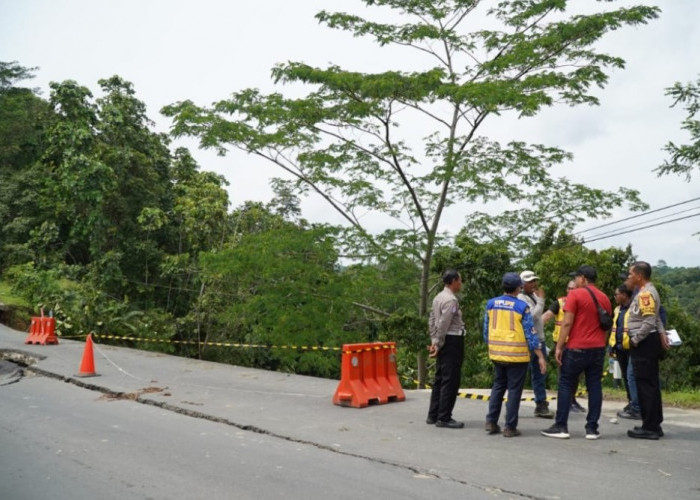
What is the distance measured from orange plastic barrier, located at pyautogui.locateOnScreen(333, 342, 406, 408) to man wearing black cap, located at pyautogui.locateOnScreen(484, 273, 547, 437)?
7.81 feet

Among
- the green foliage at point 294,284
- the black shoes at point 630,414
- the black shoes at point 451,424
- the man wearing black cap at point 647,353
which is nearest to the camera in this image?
the man wearing black cap at point 647,353

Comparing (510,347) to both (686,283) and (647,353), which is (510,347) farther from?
(686,283)

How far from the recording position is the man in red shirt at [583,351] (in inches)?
270

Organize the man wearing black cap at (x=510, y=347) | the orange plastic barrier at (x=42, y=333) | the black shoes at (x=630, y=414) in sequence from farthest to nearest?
the orange plastic barrier at (x=42, y=333)
the black shoes at (x=630, y=414)
the man wearing black cap at (x=510, y=347)

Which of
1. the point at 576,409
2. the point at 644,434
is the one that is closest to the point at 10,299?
the point at 576,409

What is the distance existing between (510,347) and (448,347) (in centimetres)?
87

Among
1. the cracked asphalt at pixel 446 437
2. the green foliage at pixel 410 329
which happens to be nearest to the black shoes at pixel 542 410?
the cracked asphalt at pixel 446 437

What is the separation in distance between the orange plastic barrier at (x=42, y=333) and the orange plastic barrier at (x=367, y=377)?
12.3m

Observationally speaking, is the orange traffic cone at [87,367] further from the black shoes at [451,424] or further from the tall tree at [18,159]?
the tall tree at [18,159]

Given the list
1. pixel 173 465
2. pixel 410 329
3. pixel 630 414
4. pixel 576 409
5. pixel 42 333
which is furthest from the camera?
pixel 42 333

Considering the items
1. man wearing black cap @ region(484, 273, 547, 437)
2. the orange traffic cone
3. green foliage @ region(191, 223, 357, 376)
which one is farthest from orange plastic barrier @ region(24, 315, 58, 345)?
man wearing black cap @ region(484, 273, 547, 437)

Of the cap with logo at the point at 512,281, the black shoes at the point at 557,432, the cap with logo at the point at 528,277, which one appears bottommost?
the black shoes at the point at 557,432

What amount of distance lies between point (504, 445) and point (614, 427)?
1790 mm

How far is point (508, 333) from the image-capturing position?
23.3 feet
